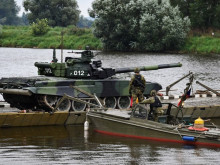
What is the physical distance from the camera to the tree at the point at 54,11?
110 meters

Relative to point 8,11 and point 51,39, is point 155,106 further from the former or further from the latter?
point 8,11

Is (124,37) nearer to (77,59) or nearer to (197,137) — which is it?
(77,59)

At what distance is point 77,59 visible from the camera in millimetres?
29781

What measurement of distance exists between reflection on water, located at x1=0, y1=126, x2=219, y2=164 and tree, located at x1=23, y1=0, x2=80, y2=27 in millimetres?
84569

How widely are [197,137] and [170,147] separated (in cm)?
98

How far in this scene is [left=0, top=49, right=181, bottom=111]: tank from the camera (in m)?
27.7

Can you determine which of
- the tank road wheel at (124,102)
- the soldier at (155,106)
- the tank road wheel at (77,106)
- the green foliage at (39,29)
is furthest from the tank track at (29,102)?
the green foliage at (39,29)

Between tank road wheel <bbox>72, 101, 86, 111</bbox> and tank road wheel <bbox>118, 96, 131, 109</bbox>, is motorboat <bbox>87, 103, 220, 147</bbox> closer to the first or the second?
tank road wheel <bbox>72, 101, 86, 111</bbox>

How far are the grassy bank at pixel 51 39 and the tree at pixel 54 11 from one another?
27.6 ft

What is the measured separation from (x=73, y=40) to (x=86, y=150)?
67.2 metres

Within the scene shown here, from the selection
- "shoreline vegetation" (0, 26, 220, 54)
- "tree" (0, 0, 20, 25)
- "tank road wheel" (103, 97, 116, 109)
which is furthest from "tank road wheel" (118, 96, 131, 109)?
"tree" (0, 0, 20, 25)

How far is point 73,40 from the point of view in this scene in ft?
293

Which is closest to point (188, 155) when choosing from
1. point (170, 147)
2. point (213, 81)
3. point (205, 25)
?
point (170, 147)

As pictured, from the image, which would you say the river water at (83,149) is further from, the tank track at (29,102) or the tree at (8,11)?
the tree at (8,11)
